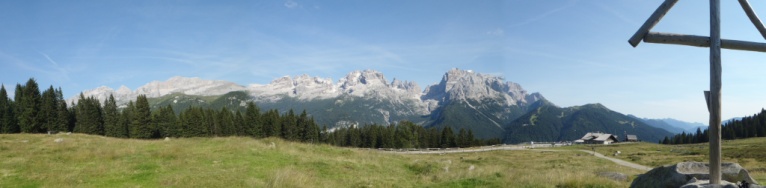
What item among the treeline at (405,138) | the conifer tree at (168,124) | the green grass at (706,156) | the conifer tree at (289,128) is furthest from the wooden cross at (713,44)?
the conifer tree at (168,124)

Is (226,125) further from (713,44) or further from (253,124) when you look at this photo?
(713,44)

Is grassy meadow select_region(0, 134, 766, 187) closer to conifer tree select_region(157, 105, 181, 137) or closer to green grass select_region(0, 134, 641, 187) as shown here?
green grass select_region(0, 134, 641, 187)

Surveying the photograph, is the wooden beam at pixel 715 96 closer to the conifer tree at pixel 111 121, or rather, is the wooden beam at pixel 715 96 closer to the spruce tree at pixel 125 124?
the spruce tree at pixel 125 124

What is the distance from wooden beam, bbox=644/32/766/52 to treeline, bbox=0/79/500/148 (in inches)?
4787

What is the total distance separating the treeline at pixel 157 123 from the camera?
313 ft

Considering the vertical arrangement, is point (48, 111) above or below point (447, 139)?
above

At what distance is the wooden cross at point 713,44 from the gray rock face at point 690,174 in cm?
106

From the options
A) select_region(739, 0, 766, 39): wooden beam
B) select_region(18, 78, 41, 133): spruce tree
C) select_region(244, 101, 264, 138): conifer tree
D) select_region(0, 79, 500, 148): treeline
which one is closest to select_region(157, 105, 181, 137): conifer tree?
select_region(0, 79, 500, 148): treeline

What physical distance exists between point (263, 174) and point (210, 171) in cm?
281

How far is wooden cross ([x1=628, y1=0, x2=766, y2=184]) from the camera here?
367 inches

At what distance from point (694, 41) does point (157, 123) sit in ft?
427

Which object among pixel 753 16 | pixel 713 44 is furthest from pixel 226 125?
pixel 753 16

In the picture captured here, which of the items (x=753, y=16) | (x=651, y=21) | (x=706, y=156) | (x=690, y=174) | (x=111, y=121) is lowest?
(x=706, y=156)

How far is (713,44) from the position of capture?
9.60 metres
